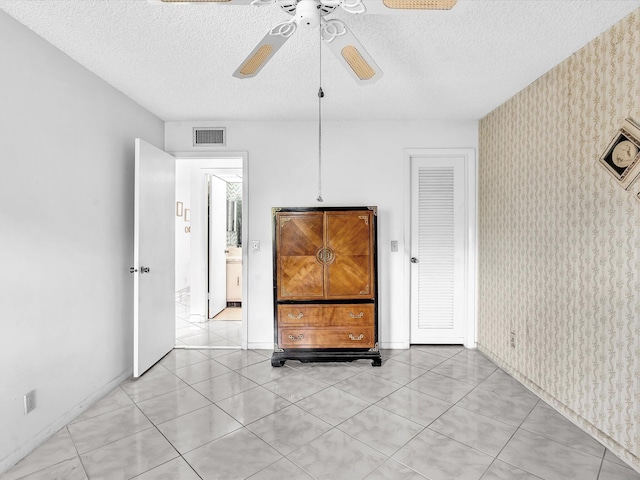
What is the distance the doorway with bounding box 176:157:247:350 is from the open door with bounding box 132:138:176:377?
554mm

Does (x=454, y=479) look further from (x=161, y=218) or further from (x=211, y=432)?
(x=161, y=218)

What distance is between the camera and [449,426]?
2205mm

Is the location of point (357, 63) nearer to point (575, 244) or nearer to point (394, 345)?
point (575, 244)

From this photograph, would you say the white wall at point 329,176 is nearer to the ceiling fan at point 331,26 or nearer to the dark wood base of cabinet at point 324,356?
the dark wood base of cabinet at point 324,356

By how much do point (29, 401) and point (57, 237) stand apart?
1.00 m

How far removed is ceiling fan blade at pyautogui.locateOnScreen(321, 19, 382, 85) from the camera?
4.57 ft

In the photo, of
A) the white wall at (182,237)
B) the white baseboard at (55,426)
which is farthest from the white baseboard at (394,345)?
the white wall at (182,237)

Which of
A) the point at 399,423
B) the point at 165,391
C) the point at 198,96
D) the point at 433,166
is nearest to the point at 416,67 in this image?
the point at 433,166

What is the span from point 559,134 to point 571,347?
1508 millimetres

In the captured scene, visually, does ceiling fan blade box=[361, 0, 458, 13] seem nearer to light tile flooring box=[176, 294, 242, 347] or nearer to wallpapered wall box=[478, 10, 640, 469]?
A: wallpapered wall box=[478, 10, 640, 469]

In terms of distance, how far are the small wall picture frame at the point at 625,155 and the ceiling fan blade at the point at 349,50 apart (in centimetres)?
147

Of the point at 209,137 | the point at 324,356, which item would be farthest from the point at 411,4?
the point at 209,137

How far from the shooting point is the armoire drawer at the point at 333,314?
3158 mm

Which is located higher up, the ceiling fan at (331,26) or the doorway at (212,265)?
the ceiling fan at (331,26)
